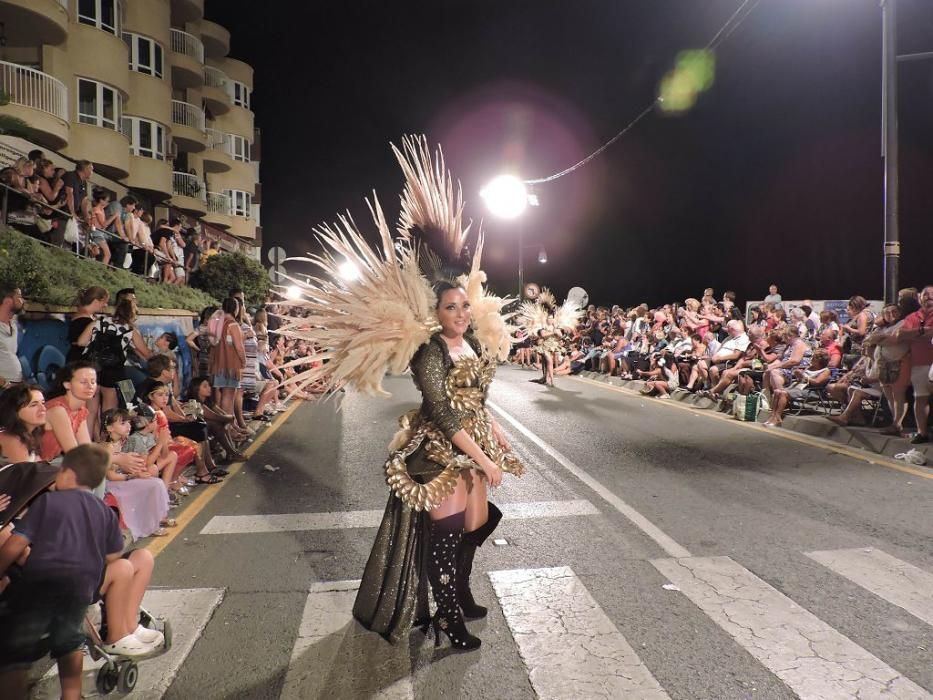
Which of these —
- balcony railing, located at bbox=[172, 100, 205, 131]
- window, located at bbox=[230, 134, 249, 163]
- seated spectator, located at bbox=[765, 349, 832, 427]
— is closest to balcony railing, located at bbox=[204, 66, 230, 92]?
window, located at bbox=[230, 134, 249, 163]

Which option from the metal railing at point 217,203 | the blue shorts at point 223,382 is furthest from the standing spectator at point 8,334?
the metal railing at point 217,203

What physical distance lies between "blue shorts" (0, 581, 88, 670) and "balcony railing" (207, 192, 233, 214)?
1489 inches

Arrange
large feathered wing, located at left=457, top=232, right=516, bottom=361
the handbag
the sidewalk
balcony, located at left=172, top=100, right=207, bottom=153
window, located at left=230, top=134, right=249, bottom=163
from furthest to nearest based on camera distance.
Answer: window, located at left=230, top=134, right=249, bottom=163
balcony, located at left=172, top=100, right=207, bottom=153
the handbag
the sidewalk
large feathered wing, located at left=457, top=232, right=516, bottom=361

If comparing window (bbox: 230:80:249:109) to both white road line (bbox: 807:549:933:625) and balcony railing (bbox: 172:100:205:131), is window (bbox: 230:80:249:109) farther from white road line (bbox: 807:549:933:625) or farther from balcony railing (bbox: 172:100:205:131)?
white road line (bbox: 807:549:933:625)

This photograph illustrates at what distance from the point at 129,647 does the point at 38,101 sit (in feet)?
70.1

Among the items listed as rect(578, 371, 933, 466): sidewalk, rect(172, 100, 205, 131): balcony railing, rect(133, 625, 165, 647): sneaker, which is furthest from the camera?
rect(172, 100, 205, 131): balcony railing

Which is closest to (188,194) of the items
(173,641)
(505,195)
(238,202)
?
(238,202)

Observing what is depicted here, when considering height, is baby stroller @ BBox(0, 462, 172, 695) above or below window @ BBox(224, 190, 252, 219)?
below

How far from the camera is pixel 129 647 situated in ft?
11.6

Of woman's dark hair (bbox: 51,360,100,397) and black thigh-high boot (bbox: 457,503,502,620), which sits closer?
black thigh-high boot (bbox: 457,503,502,620)

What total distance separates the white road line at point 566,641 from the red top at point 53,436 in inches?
120

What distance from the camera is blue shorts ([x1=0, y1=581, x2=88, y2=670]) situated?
2969 mm

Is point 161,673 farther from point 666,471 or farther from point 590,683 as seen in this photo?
point 666,471

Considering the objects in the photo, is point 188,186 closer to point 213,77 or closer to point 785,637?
point 213,77
